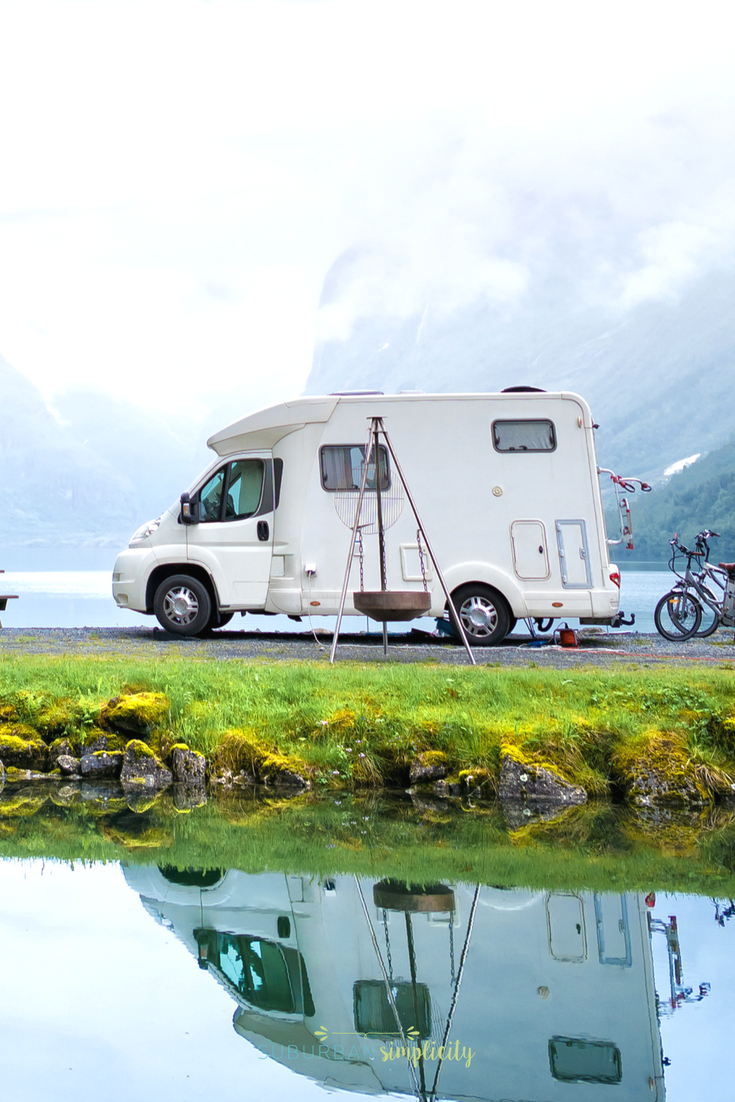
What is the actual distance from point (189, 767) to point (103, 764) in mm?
862

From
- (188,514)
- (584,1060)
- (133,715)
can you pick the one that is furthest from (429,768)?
(188,514)

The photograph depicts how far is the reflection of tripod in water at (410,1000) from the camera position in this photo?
429 centimetres

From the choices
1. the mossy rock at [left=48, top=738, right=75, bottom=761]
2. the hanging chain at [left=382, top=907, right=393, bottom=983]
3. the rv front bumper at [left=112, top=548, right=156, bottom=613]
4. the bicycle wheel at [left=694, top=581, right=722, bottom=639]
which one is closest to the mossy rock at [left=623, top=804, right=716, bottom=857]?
the hanging chain at [left=382, top=907, right=393, bottom=983]

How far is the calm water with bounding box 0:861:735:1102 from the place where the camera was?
4.05m

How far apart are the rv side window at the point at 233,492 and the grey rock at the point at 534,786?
8275mm

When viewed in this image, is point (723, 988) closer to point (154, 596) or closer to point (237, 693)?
point (237, 693)

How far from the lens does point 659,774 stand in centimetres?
854

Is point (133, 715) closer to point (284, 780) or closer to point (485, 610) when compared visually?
point (284, 780)

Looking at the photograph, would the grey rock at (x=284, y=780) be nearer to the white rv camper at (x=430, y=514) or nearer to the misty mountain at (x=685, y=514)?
the white rv camper at (x=430, y=514)

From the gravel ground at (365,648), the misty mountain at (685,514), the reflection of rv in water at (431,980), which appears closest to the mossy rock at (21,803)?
the reflection of rv in water at (431,980)

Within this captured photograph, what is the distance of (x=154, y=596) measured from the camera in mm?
16312

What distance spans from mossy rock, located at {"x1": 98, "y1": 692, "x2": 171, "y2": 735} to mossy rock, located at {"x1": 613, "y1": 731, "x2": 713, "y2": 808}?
414cm

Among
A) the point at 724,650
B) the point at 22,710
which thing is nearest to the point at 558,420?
the point at 724,650

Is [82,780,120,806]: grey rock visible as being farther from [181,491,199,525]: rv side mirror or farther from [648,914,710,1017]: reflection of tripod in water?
[181,491,199,525]: rv side mirror
